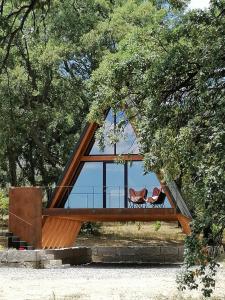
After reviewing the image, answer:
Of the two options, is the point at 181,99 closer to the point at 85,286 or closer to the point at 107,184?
the point at 85,286

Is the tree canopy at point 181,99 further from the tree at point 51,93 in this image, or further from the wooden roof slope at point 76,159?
the tree at point 51,93

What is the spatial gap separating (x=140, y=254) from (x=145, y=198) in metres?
2.16

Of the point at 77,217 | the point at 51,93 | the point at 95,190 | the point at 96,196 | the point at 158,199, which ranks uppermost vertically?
the point at 51,93

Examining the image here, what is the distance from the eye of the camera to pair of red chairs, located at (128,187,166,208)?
20281mm

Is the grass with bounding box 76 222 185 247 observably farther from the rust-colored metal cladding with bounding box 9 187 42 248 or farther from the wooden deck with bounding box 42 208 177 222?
the rust-colored metal cladding with bounding box 9 187 42 248

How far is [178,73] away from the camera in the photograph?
7.79 meters

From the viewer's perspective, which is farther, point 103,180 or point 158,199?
point 103,180

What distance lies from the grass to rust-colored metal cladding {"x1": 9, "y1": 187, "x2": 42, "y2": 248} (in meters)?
5.28

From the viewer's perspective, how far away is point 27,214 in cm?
1981

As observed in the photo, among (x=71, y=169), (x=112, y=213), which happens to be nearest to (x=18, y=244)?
(x=112, y=213)

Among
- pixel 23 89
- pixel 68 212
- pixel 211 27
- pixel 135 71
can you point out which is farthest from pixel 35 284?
pixel 23 89

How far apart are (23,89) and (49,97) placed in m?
2.49

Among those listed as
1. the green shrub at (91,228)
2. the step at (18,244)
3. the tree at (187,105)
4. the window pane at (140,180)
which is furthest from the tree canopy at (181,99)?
the green shrub at (91,228)

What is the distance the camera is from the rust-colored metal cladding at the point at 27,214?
19.6 m
